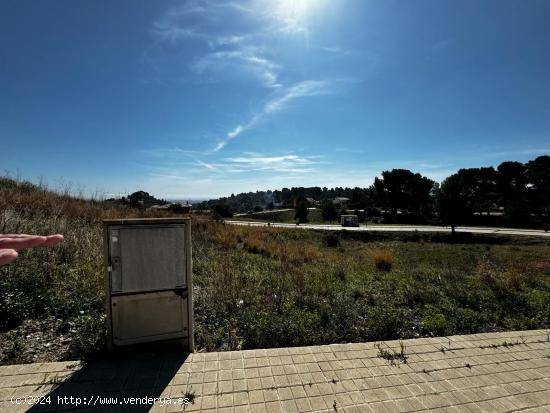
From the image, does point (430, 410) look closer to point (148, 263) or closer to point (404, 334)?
point (404, 334)

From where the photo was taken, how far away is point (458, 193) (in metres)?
33.5

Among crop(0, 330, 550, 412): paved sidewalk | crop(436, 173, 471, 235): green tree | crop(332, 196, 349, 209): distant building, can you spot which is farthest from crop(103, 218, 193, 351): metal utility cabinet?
crop(332, 196, 349, 209): distant building

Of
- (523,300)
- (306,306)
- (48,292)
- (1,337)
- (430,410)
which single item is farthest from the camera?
(523,300)

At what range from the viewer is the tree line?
33688 millimetres

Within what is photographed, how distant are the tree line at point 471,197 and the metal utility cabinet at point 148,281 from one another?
3271 centimetres

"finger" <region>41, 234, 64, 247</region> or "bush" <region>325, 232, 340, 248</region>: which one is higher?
"finger" <region>41, 234, 64, 247</region>

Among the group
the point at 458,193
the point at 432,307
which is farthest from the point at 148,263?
the point at 458,193

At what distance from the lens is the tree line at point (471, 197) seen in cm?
3369

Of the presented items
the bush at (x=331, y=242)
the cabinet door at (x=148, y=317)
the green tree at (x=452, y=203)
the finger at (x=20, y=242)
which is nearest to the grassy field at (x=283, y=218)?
the green tree at (x=452, y=203)

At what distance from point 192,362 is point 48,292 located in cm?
277

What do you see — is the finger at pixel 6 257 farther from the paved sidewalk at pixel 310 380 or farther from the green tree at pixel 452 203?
the green tree at pixel 452 203

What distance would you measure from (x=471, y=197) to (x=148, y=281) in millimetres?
41559

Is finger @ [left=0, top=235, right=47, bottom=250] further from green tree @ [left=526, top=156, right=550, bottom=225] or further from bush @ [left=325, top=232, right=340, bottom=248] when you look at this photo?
green tree @ [left=526, top=156, right=550, bottom=225]

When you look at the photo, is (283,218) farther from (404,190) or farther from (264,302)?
(264,302)
